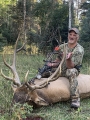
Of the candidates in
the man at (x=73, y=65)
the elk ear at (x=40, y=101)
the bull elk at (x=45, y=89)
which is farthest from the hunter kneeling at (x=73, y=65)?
the elk ear at (x=40, y=101)

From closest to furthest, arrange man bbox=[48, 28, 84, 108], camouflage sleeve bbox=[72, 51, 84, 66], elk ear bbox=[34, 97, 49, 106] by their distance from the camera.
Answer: elk ear bbox=[34, 97, 49, 106], man bbox=[48, 28, 84, 108], camouflage sleeve bbox=[72, 51, 84, 66]

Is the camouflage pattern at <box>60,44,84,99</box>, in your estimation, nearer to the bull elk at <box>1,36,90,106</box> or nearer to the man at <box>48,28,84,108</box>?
the man at <box>48,28,84,108</box>

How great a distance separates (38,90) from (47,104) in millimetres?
330

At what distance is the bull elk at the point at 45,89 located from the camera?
542 cm

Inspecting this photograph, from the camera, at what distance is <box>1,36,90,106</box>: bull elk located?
213 inches

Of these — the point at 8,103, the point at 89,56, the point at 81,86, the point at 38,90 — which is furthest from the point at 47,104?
the point at 89,56

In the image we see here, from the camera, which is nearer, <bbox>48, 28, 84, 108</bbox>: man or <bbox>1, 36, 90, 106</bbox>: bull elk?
<bbox>1, 36, 90, 106</bbox>: bull elk

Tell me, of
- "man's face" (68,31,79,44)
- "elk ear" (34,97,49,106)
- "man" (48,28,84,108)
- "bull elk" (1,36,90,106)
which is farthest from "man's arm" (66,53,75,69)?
"elk ear" (34,97,49,106)

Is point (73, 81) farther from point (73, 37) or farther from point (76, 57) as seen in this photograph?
point (73, 37)

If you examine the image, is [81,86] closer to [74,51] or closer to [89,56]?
[74,51]

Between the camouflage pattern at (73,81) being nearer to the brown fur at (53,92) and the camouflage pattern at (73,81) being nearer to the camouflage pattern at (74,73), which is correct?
the camouflage pattern at (74,73)

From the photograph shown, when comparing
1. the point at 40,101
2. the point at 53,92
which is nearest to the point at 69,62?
the point at 53,92

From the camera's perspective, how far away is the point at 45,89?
605 cm

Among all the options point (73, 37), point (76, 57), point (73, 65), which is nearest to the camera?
point (73, 65)
